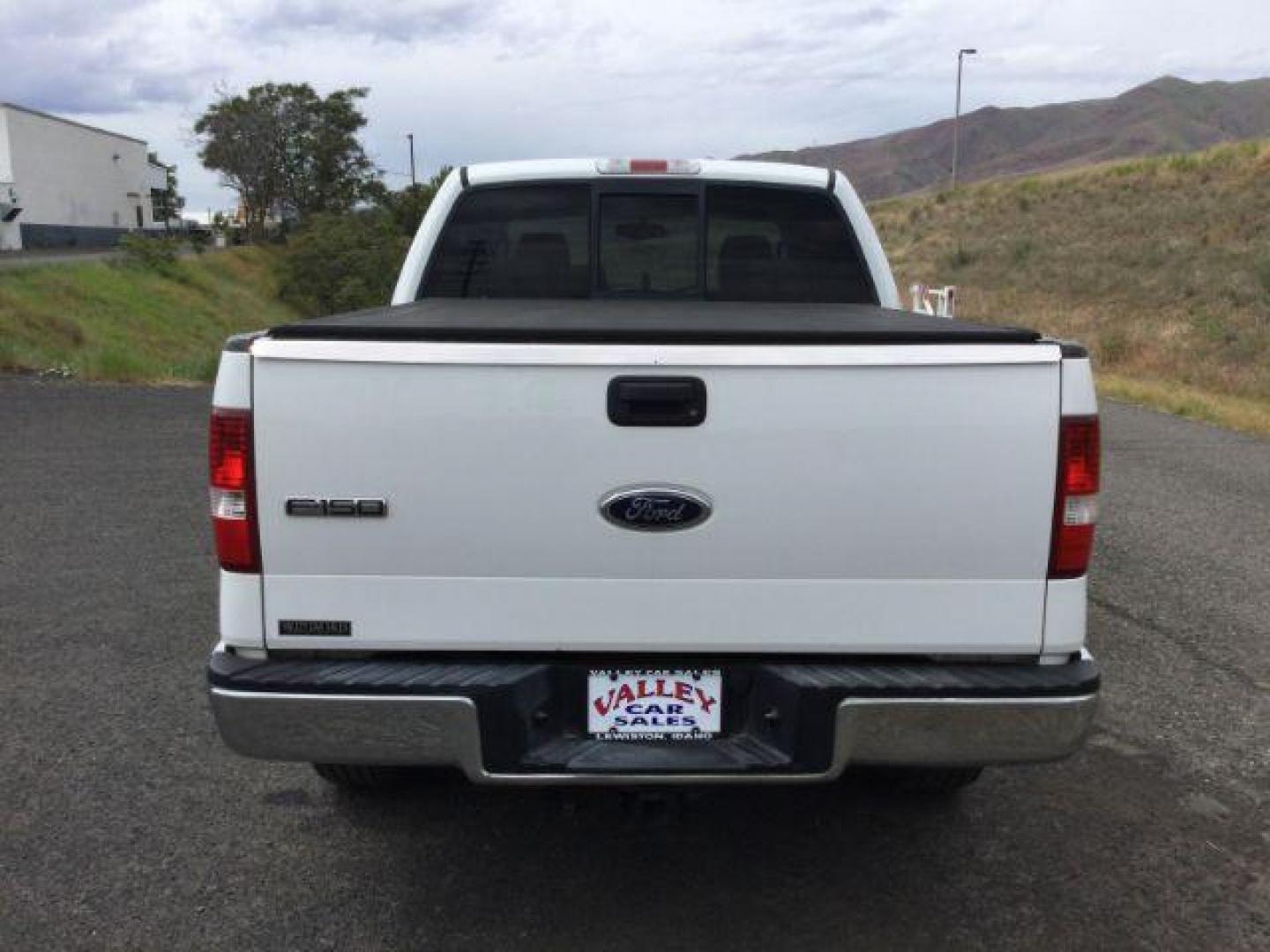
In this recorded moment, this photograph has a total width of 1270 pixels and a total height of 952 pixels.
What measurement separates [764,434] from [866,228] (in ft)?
8.15

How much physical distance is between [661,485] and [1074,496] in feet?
3.06

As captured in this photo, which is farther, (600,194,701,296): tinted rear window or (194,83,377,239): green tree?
(194,83,377,239): green tree

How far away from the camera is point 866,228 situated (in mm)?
4762

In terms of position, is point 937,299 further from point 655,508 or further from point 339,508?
point 339,508

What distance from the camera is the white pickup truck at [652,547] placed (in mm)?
2537

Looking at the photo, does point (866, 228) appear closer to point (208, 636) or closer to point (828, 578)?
point (828, 578)

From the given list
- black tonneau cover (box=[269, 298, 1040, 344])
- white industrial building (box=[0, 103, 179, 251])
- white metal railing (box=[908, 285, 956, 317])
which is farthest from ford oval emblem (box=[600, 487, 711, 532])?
white industrial building (box=[0, 103, 179, 251])

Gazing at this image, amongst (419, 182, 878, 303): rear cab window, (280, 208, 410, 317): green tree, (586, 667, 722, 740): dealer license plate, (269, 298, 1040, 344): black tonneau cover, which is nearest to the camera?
(269, 298, 1040, 344): black tonneau cover

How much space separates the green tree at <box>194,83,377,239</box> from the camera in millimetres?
67062

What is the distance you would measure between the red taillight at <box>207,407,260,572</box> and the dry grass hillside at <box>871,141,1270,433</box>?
1249cm

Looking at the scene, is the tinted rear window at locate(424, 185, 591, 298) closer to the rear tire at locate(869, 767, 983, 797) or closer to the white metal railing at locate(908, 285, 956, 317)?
the rear tire at locate(869, 767, 983, 797)

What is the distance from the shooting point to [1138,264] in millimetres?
30391

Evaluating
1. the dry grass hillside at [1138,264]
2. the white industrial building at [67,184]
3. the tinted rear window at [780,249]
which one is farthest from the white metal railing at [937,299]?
the white industrial building at [67,184]

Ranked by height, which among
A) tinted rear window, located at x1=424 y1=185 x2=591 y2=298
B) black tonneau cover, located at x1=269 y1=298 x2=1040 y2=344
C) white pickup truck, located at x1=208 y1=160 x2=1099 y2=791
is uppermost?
tinted rear window, located at x1=424 y1=185 x2=591 y2=298
